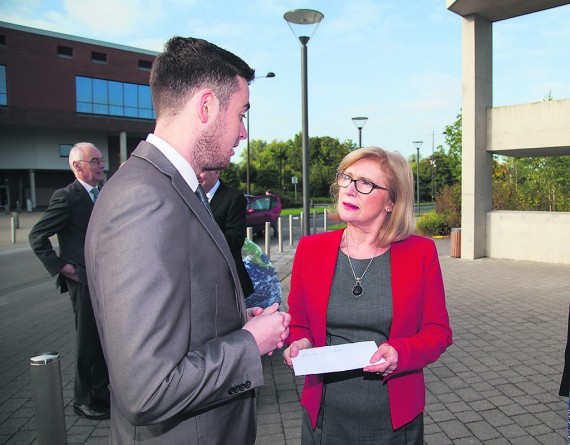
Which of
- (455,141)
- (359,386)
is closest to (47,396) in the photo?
(359,386)

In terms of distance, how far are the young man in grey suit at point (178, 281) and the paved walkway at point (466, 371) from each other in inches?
92.7

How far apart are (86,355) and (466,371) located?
12.2 feet

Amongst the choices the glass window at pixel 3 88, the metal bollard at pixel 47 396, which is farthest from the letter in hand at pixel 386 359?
the glass window at pixel 3 88

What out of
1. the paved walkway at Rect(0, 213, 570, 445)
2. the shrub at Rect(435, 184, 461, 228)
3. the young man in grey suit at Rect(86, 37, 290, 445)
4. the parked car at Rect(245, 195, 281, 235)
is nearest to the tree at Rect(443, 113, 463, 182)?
the shrub at Rect(435, 184, 461, 228)

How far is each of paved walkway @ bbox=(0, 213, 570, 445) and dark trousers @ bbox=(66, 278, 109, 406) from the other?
0.71 ft

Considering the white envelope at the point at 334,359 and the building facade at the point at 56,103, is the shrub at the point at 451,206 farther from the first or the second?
the building facade at the point at 56,103

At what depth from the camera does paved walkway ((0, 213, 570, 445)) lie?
352 cm

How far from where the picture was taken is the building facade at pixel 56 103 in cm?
3722

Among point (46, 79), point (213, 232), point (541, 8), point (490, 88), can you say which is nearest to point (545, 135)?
point (490, 88)

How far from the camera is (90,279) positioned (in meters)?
1.33

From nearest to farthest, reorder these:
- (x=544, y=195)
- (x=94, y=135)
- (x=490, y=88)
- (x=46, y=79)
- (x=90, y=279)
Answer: (x=90, y=279) → (x=490, y=88) → (x=544, y=195) → (x=46, y=79) → (x=94, y=135)

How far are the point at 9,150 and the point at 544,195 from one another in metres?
41.4

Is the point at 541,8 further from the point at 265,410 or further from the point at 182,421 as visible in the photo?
the point at 182,421

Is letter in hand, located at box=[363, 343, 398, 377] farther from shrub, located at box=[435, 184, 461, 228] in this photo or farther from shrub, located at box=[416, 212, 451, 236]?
shrub, located at box=[416, 212, 451, 236]
